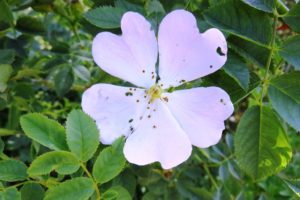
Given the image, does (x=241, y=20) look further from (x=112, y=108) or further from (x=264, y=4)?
(x=112, y=108)

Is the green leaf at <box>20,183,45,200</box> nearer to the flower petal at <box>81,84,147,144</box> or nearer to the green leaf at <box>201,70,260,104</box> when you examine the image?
the flower petal at <box>81,84,147,144</box>

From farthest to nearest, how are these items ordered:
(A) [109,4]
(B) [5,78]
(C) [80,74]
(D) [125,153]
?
1. (C) [80,74]
2. (B) [5,78]
3. (A) [109,4]
4. (D) [125,153]

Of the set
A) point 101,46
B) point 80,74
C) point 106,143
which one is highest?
point 101,46

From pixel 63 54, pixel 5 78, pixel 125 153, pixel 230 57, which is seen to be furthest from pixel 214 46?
pixel 63 54

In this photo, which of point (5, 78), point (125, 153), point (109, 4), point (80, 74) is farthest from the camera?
point (80, 74)

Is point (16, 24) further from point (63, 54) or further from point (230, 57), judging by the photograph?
point (230, 57)

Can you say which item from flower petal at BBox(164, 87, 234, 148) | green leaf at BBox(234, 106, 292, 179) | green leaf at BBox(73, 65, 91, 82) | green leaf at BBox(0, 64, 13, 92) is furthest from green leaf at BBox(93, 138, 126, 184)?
green leaf at BBox(73, 65, 91, 82)

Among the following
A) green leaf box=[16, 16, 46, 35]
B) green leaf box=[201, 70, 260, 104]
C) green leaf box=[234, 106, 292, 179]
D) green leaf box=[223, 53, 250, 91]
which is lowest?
green leaf box=[16, 16, 46, 35]
